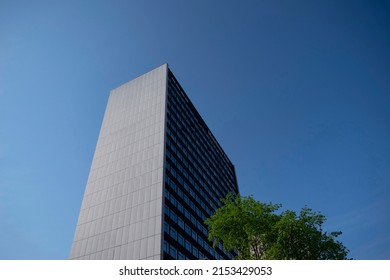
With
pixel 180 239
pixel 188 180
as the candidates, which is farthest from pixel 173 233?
pixel 188 180

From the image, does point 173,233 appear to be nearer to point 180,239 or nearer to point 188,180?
point 180,239

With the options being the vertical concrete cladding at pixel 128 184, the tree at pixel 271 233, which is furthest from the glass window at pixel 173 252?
the tree at pixel 271 233

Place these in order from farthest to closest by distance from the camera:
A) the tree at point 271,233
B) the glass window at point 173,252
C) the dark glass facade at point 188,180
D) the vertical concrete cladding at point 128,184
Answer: the dark glass facade at point 188,180 → the glass window at point 173,252 → the vertical concrete cladding at point 128,184 → the tree at point 271,233

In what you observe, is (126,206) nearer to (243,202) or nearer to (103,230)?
(103,230)

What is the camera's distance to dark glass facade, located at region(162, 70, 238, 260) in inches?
1741

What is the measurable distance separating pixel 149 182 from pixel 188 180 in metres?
13.7

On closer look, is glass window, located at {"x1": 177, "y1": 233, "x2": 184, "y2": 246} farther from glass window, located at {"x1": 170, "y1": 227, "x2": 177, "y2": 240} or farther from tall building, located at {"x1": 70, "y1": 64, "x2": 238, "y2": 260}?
glass window, located at {"x1": 170, "y1": 227, "x2": 177, "y2": 240}

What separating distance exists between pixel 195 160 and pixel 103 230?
27.7 meters

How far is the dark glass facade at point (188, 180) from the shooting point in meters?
44.2

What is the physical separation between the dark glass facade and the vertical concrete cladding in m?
1.86

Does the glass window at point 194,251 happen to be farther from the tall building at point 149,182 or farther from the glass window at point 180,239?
the glass window at point 180,239

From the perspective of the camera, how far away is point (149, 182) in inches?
1742

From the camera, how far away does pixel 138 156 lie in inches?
1950
